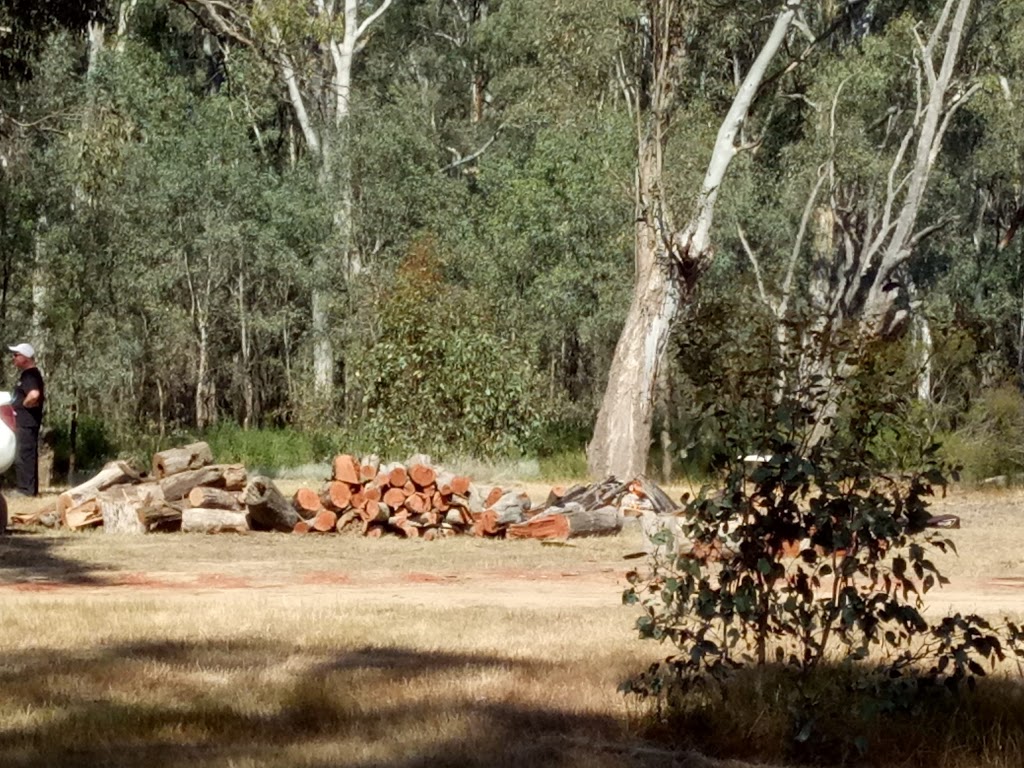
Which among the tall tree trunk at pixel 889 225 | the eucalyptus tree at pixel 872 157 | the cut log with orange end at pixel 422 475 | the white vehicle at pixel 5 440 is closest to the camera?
the white vehicle at pixel 5 440

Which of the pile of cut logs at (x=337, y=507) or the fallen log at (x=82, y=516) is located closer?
the pile of cut logs at (x=337, y=507)

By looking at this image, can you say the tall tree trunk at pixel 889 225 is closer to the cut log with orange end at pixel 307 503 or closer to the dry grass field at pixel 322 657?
the dry grass field at pixel 322 657

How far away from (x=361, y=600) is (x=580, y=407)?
91.0 feet

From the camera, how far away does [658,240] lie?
2547cm

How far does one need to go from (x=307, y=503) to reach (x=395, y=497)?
1000mm

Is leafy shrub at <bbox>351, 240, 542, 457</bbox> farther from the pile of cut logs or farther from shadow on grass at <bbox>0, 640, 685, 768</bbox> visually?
shadow on grass at <bbox>0, 640, 685, 768</bbox>

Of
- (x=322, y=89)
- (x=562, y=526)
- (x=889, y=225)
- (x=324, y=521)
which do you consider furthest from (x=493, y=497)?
(x=889, y=225)

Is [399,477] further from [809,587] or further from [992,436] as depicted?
[992,436]

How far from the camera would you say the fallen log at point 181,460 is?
18172mm

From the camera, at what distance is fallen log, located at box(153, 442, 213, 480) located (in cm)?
1817

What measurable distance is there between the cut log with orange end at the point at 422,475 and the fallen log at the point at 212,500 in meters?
1.74

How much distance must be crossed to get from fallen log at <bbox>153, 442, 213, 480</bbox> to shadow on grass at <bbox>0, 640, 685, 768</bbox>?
29.8 feet

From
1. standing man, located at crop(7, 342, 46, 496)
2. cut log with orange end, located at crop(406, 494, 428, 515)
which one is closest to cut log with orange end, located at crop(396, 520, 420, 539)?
cut log with orange end, located at crop(406, 494, 428, 515)

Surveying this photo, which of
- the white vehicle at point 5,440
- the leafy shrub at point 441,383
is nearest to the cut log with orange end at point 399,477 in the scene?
the white vehicle at point 5,440
